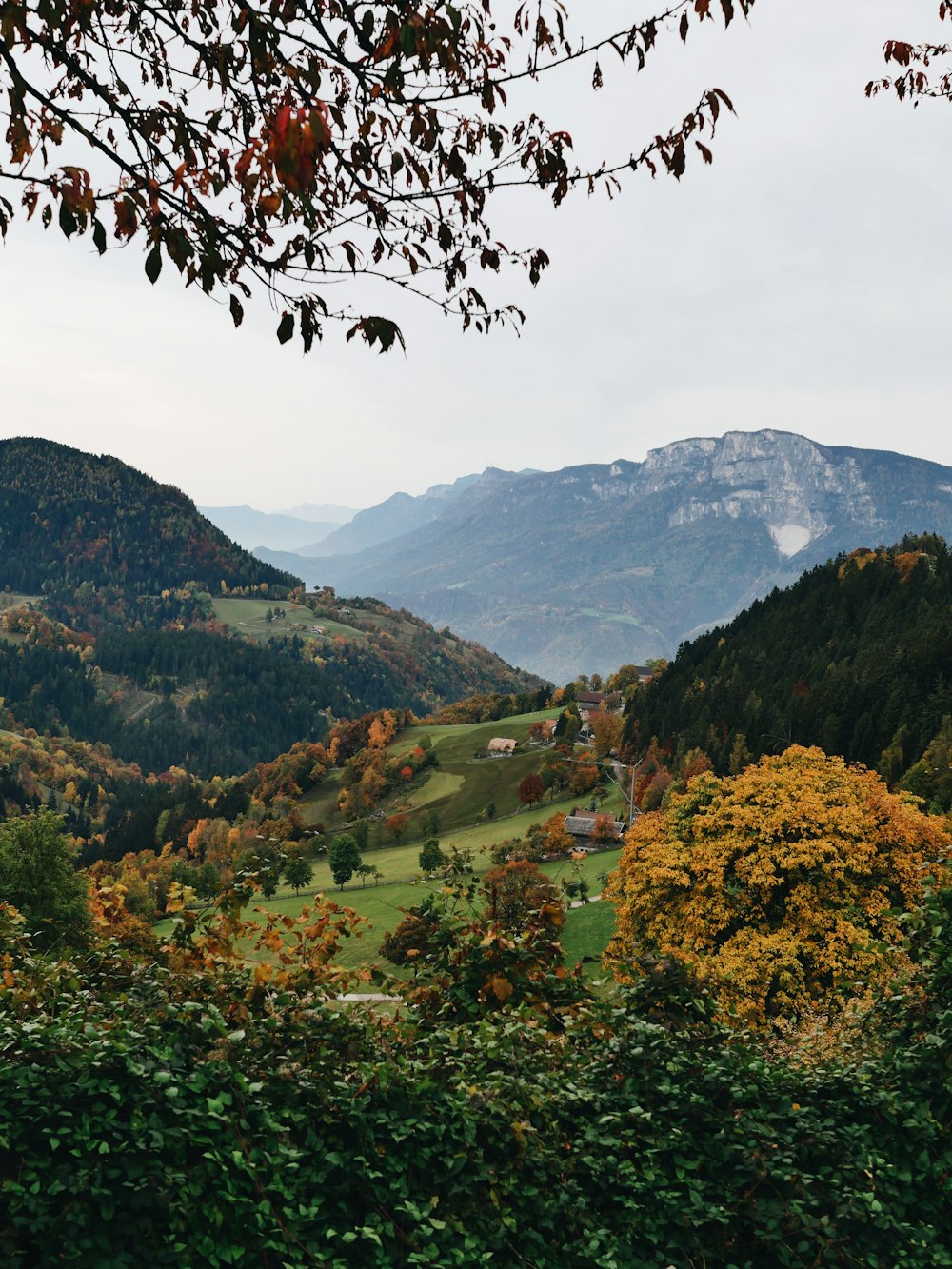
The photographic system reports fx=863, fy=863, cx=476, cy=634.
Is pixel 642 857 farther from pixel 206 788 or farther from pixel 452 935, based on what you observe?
pixel 206 788

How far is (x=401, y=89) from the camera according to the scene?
15.7 ft

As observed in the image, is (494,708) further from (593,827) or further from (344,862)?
(593,827)

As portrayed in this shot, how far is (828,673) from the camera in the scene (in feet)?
275

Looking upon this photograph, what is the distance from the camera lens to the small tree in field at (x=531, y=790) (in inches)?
3654

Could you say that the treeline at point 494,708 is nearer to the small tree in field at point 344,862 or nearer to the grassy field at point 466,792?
the grassy field at point 466,792

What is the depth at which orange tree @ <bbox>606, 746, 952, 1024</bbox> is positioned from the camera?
2258 centimetres

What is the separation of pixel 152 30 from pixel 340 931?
6876 mm

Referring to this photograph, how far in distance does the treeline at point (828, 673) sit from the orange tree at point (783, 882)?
36.1m

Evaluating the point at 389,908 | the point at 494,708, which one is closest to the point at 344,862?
the point at 389,908

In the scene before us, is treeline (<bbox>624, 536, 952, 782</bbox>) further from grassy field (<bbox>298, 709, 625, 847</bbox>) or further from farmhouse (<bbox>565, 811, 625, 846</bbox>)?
grassy field (<bbox>298, 709, 625, 847</bbox>)

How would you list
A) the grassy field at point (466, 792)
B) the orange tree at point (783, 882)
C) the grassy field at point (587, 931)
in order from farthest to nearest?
the grassy field at point (466, 792) → the grassy field at point (587, 931) → the orange tree at point (783, 882)

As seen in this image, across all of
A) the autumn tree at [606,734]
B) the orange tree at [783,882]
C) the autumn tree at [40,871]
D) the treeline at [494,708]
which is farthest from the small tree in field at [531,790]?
the orange tree at [783,882]

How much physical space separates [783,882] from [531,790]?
2735 inches

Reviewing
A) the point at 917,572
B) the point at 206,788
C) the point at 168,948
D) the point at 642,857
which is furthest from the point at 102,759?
the point at 168,948
